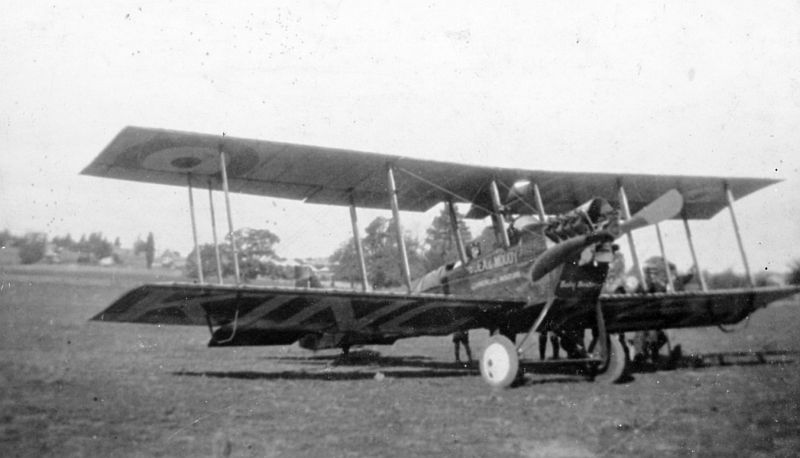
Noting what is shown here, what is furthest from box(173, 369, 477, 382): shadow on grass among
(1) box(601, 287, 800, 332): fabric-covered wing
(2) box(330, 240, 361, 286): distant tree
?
(2) box(330, 240, 361, 286): distant tree

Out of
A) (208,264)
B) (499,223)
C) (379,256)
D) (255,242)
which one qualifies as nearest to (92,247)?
(208,264)

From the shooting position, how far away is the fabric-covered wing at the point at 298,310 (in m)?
5.69

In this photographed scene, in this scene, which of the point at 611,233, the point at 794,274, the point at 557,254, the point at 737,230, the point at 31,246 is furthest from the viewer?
the point at 737,230

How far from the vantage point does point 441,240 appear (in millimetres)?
10391

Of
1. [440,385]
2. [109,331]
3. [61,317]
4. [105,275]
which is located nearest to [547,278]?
[440,385]

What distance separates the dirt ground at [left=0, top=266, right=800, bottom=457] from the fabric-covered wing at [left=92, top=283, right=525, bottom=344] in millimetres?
629

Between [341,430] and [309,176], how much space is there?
475cm

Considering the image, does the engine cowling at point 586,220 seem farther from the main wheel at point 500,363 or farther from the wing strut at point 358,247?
the wing strut at point 358,247

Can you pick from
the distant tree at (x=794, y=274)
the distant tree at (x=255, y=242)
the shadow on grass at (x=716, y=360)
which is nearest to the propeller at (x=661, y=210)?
the shadow on grass at (x=716, y=360)

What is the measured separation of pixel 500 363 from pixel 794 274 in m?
5.84

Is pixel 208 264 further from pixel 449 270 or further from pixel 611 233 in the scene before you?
pixel 611 233

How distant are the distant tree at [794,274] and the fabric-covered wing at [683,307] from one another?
5.7 inches

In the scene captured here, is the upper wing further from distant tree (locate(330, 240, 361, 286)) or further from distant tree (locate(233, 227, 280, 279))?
distant tree (locate(233, 227, 280, 279))

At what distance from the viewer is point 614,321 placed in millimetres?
8273
